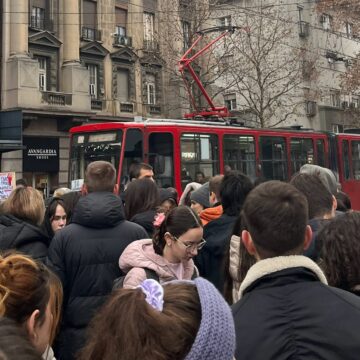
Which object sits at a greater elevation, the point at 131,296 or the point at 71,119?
the point at 71,119

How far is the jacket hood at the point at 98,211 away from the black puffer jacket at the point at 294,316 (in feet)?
5.74

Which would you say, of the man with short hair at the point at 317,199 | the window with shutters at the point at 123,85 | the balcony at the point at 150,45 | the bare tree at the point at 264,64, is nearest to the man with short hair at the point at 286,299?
the man with short hair at the point at 317,199

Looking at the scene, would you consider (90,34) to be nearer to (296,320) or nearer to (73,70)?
(73,70)

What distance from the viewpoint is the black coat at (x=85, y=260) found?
11.4ft

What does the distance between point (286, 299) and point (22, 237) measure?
2356mm

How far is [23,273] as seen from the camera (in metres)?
2.02

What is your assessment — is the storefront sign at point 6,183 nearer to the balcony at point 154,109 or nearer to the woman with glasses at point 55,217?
the woman with glasses at point 55,217

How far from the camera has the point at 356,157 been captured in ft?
58.6

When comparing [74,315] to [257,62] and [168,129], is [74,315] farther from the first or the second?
[257,62]

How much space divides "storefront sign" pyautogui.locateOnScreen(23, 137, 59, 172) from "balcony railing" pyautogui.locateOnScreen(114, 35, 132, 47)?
6.95 m

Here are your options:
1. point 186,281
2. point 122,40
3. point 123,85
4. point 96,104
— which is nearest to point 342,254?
point 186,281

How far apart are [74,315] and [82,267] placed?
0.33m

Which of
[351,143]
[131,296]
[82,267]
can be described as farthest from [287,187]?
[351,143]

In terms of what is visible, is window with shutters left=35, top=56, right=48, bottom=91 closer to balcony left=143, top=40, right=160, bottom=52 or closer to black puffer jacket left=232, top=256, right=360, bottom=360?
balcony left=143, top=40, right=160, bottom=52
